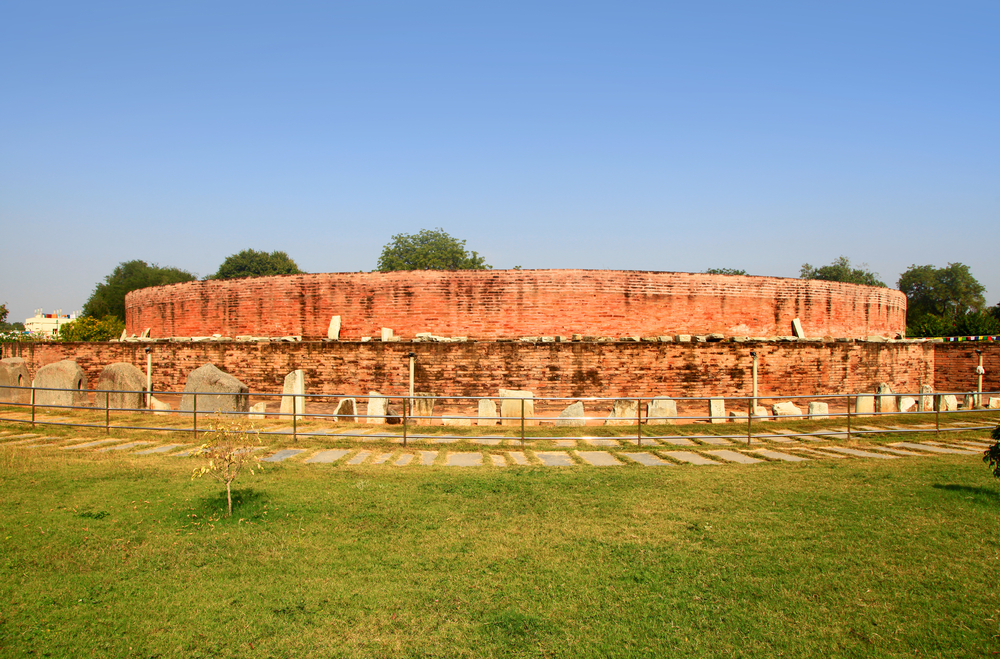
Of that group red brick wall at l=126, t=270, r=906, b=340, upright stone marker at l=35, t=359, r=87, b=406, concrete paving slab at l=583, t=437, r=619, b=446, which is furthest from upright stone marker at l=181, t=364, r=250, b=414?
concrete paving slab at l=583, t=437, r=619, b=446

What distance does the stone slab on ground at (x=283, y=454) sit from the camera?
676 cm

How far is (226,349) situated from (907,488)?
40.6ft

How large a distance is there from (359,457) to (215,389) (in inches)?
216

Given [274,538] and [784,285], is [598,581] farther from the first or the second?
[784,285]

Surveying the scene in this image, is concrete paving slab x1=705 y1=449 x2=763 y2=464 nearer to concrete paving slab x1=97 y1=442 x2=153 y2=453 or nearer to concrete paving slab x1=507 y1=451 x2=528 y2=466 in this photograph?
concrete paving slab x1=507 y1=451 x2=528 y2=466

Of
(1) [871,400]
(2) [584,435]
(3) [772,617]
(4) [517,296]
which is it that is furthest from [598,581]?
(1) [871,400]

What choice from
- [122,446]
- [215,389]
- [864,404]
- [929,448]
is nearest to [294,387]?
[215,389]

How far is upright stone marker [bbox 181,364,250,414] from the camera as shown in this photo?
34.2 ft

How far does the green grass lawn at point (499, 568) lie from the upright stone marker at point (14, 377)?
40.6 feet

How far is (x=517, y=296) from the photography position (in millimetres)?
13359

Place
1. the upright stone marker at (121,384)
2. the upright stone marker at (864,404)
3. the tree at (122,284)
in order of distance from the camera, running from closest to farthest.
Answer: the upright stone marker at (864,404) → the upright stone marker at (121,384) → the tree at (122,284)

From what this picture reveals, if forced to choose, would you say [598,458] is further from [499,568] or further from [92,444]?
[92,444]

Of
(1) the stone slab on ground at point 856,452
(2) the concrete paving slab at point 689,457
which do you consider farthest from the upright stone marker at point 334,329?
(1) the stone slab on ground at point 856,452

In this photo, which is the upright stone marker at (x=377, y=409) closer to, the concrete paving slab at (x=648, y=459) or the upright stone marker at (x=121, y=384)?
the concrete paving slab at (x=648, y=459)
